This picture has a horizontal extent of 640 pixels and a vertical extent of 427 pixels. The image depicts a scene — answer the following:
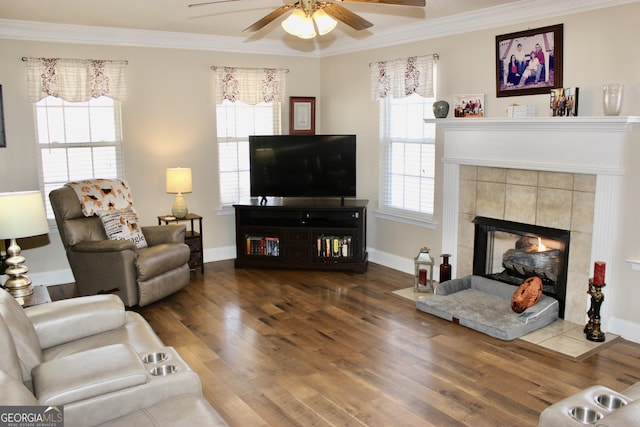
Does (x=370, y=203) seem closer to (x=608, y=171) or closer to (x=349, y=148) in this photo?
(x=349, y=148)

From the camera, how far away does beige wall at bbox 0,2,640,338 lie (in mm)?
4230

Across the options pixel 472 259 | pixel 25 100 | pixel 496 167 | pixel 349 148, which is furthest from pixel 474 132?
pixel 25 100

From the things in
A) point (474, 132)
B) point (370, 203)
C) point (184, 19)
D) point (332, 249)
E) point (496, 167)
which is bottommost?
point (332, 249)

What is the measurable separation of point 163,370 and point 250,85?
4.53 m

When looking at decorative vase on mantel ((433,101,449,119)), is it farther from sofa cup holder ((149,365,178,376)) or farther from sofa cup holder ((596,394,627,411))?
sofa cup holder ((149,365,178,376))

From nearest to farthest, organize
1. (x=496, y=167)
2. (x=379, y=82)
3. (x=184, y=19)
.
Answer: (x=496, y=167) → (x=184, y=19) → (x=379, y=82)

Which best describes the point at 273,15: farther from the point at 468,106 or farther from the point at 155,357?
the point at 468,106

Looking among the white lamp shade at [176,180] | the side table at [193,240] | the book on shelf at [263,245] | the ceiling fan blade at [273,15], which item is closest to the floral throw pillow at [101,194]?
the white lamp shade at [176,180]

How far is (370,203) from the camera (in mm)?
6578

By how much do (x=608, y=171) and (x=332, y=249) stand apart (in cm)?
294

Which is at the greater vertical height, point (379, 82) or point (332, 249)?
point (379, 82)

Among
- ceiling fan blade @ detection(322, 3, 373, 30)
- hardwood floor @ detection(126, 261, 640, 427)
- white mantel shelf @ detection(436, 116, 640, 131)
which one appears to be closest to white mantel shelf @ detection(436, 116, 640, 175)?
white mantel shelf @ detection(436, 116, 640, 131)

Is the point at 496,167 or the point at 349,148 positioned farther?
the point at 349,148

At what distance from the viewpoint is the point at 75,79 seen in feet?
18.4
